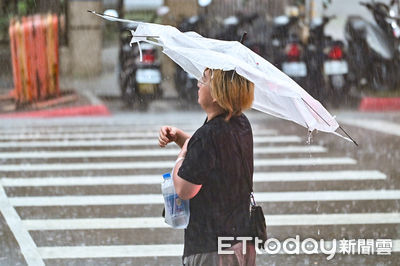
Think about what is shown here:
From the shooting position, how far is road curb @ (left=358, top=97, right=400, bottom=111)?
1494 cm

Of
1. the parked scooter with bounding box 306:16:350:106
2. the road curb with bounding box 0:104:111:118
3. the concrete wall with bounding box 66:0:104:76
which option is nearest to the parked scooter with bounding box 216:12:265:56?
the parked scooter with bounding box 306:16:350:106

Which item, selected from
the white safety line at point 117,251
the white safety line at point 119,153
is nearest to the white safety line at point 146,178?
the white safety line at point 119,153

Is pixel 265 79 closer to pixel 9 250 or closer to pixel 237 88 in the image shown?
pixel 237 88

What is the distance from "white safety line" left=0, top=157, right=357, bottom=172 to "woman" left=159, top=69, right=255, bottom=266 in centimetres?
604

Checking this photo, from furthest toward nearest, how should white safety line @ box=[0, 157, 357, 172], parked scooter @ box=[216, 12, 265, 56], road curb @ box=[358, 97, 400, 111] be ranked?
parked scooter @ box=[216, 12, 265, 56] → road curb @ box=[358, 97, 400, 111] → white safety line @ box=[0, 157, 357, 172]

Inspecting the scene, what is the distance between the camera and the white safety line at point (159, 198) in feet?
26.2

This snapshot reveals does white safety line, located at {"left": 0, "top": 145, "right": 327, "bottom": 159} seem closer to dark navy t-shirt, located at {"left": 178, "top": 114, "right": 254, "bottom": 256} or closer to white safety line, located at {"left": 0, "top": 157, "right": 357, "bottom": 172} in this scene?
white safety line, located at {"left": 0, "top": 157, "right": 357, "bottom": 172}

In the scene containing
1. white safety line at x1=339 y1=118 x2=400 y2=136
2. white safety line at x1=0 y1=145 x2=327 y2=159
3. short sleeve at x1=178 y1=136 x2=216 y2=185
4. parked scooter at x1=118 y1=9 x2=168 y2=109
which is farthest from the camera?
parked scooter at x1=118 y1=9 x2=168 y2=109

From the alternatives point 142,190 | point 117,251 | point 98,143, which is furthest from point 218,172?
point 98,143

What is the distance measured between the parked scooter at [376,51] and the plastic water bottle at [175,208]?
Answer: 12.2 meters

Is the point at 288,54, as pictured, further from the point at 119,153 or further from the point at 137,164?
the point at 137,164

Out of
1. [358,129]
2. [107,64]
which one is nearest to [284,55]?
[358,129]

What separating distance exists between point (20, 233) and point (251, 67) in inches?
146

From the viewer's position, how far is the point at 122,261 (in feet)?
20.0
